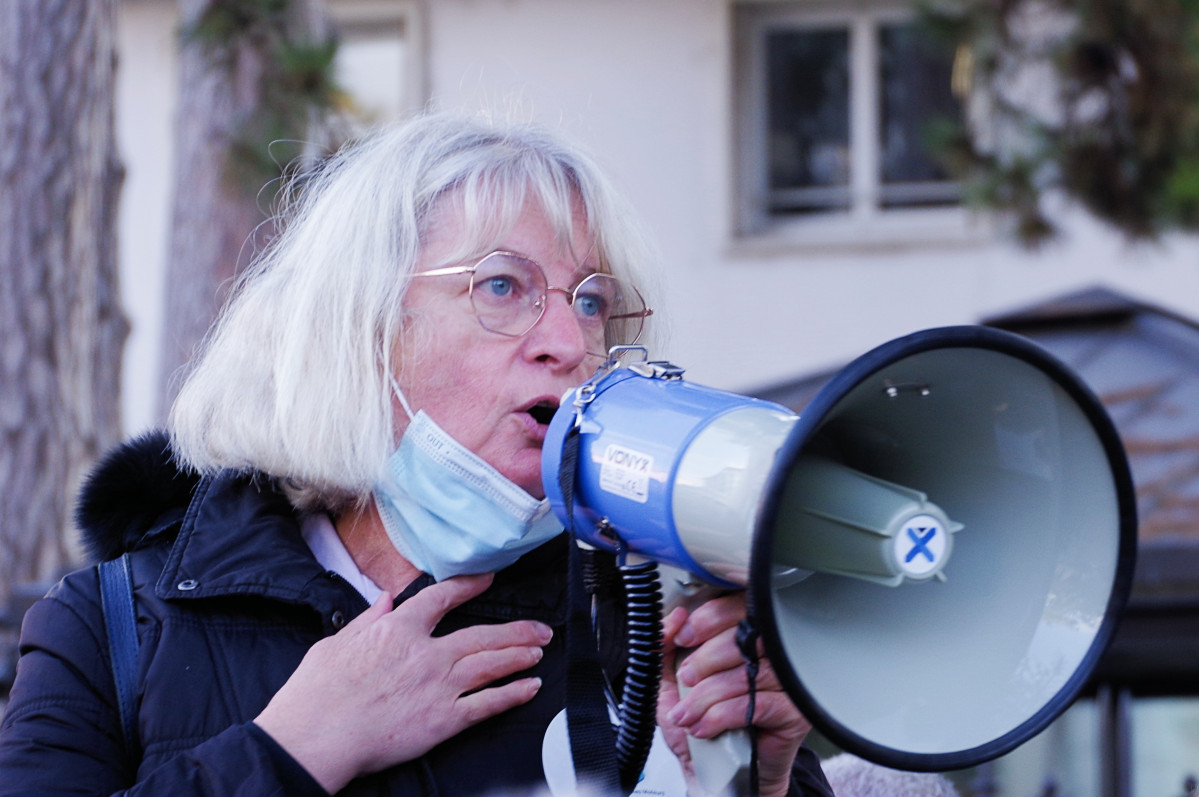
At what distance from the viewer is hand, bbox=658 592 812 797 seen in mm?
1361

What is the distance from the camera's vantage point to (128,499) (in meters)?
1.67

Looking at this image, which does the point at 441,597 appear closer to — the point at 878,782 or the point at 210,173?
the point at 878,782

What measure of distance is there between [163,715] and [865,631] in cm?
79

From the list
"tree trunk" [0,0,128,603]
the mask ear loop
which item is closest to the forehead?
the mask ear loop

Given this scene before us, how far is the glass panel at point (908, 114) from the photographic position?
660cm

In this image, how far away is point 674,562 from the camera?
4.28ft

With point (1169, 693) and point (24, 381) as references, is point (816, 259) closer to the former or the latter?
point (1169, 693)

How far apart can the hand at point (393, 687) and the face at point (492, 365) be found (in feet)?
0.59

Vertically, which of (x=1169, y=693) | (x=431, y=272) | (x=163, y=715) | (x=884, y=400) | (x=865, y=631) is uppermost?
(x=431, y=272)

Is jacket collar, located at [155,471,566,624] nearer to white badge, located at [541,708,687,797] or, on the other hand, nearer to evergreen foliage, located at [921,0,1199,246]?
white badge, located at [541,708,687,797]

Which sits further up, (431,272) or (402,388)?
(431,272)

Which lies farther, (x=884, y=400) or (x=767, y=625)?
(x=884, y=400)

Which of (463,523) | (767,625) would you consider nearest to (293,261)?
(463,523)

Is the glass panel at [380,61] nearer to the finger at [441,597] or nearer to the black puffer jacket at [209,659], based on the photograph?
the black puffer jacket at [209,659]
